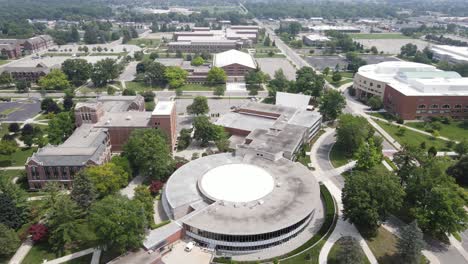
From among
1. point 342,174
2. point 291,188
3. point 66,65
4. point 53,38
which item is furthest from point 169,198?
point 53,38

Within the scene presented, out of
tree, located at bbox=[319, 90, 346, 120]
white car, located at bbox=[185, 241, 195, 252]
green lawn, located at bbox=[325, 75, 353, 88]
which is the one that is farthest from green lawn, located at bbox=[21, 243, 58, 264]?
green lawn, located at bbox=[325, 75, 353, 88]

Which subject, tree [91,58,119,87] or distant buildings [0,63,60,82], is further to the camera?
distant buildings [0,63,60,82]

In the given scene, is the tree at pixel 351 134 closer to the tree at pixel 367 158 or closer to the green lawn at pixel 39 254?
the tree at pixel 367 158

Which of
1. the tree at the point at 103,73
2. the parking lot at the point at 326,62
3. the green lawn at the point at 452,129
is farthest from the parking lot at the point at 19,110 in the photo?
the parking lot at the point at 326,62

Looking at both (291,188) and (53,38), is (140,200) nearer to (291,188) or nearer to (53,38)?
(291,188)

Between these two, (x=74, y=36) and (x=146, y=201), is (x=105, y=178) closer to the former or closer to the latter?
(x=146, y=201)

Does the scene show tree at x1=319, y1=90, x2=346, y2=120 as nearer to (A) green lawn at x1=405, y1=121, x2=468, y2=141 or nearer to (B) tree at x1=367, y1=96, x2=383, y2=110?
(B) tree at x1=367, y1=96, x2=383, y2=110

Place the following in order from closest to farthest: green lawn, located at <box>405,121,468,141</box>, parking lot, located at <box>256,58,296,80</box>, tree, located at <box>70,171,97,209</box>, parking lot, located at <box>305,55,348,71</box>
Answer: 1. tree, located at <box>70,171,97,209</box>
2. green lawn, located at <box>405,121,468,141</box>
3. parking lot, located at <box>256,58,296,80</box>
4. parking lot, located at <box>305,55,348,71</box>
